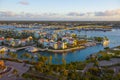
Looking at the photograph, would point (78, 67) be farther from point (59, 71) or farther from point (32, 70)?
point (32, 70)

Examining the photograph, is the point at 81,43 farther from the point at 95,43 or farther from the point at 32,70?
the point at 32,70

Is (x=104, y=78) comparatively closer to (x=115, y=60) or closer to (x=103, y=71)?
(x=103, y=71)

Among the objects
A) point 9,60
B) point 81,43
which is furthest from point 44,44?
point 9,60

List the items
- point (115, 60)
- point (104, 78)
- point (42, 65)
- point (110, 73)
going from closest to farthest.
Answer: point (104, 78), point (110, 73), point (42, 65), point (115, 60)

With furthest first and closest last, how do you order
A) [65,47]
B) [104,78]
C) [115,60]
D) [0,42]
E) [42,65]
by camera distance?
[0,42], [65,47], [115,60], [42,65], [104,78]

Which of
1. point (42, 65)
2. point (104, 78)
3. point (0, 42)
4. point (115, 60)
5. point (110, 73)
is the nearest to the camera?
point (104, 78)

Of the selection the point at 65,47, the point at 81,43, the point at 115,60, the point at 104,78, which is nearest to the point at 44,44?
the point at 65,47

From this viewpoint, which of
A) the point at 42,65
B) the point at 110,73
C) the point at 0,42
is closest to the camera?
the point at 110,73

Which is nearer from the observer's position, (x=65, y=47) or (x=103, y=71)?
(x=103, y=71)

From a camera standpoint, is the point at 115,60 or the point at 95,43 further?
the point at 95,43
